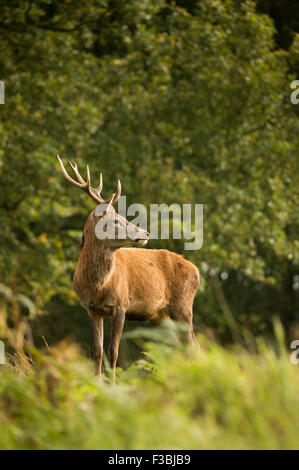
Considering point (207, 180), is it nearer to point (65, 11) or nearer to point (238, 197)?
point (238, 197)

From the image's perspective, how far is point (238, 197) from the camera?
1316cm

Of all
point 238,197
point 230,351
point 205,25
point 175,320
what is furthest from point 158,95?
point 230,351

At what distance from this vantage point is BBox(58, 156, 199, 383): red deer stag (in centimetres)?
566

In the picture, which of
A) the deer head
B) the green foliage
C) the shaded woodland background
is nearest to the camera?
the green foliage

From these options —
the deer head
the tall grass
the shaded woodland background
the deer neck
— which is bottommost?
the shaded woodland background

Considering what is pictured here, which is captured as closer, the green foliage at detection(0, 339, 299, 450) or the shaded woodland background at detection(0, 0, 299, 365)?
the green foliage at detection(0, 339, 299, 450)

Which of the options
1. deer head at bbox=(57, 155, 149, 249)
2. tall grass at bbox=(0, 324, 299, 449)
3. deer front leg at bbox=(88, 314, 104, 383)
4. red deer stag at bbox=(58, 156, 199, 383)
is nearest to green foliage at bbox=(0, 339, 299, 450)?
tall grass at bbox=(0, 324, 299, 449)

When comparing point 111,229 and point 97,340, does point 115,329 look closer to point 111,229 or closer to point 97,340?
point 97,340

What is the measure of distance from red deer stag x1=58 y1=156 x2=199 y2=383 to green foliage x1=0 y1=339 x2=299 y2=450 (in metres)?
1.68

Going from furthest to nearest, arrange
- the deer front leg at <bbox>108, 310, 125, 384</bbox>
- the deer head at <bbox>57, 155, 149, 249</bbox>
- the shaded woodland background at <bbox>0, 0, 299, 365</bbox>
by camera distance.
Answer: the shaded woodland background at <bbox>0, 0, 299, 365</bbox> < the deer front leg at <bbox>108, 310, 125, 384</bbox> < the deer head at <bbox>57, 155, 149, 249</bbox>

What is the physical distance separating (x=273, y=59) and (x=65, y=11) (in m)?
3.66

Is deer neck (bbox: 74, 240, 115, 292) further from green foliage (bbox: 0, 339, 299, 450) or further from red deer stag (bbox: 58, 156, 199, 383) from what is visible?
green foliage (bbox: 0, 339, 299, 450)

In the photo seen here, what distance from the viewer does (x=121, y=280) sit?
5898 mm

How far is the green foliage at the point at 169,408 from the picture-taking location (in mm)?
2838
